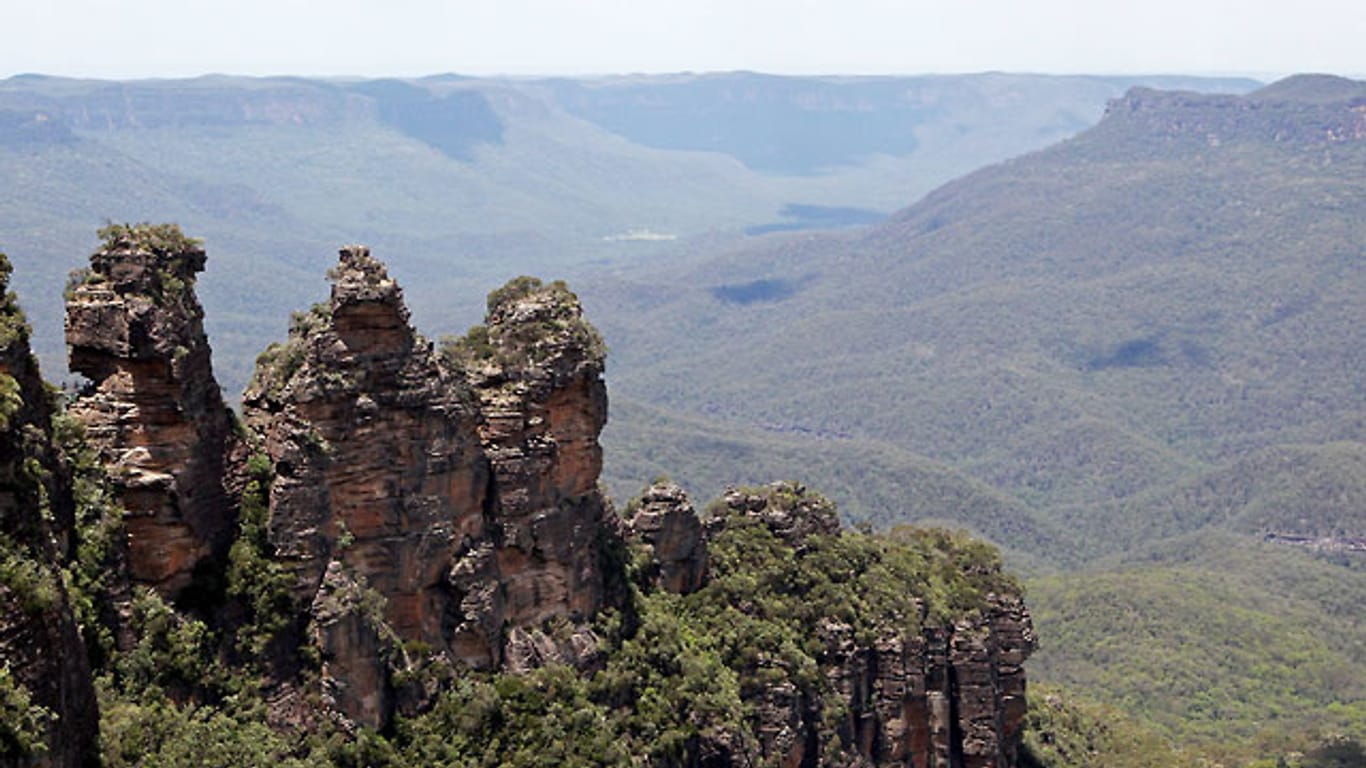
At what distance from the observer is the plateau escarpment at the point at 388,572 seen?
32.3 meters

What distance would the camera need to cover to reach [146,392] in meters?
33.5

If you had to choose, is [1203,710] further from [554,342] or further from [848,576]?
[554,342]

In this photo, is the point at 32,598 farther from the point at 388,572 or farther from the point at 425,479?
the point at 425,479

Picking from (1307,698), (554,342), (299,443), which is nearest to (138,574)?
(299,443)

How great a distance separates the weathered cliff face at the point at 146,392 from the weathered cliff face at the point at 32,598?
2591 millimetres

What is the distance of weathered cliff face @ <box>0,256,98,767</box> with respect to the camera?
2477cm

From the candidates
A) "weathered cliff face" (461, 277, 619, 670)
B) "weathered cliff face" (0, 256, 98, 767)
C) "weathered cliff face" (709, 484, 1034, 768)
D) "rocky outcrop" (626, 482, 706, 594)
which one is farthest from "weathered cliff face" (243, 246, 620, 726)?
"weathered cliff face" (709, 484, 1034, 768)

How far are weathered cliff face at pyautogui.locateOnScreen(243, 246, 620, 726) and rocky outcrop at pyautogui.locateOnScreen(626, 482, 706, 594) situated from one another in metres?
4.93

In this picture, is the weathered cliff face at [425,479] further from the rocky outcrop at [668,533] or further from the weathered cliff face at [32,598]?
the weathered cliff face at [32,598]

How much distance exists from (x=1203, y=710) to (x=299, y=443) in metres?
79.5

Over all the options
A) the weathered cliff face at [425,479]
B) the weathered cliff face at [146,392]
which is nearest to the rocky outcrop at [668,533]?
the weathered cliff face at [425,479]

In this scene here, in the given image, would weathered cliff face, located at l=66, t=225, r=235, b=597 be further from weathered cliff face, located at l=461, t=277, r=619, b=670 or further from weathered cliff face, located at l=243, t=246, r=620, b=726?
weathered cliff face, located at l=461, t=277, r=619, b=670

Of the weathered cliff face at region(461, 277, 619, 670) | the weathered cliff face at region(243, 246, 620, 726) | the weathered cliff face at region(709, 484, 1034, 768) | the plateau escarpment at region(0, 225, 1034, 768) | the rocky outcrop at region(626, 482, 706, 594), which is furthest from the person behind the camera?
the rocky outcrop at region(626, 482, 706, 594)

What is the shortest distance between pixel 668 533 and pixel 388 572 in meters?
13.9
